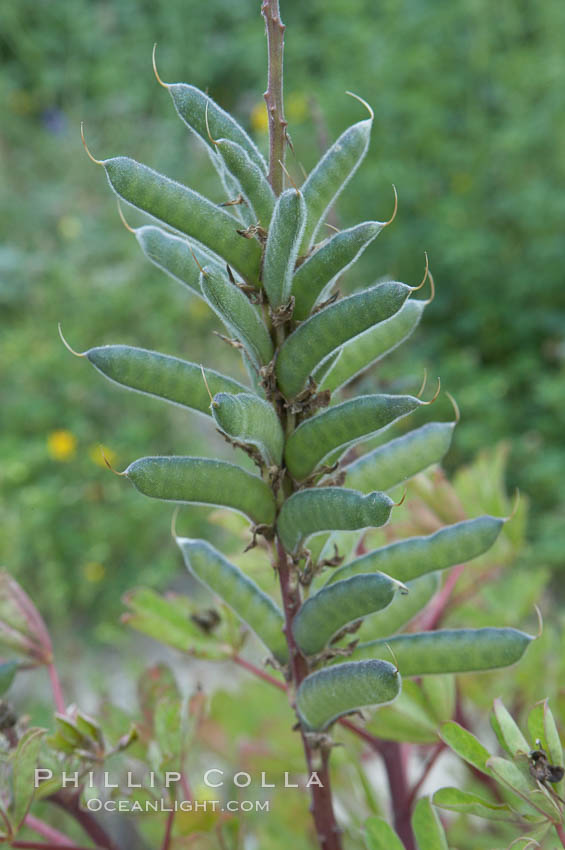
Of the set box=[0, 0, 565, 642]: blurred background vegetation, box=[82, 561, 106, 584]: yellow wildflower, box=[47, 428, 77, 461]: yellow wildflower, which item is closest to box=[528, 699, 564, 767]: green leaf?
box=[0, 0, 565, 642]: blurred background vegetation

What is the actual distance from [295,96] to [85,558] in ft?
7.13

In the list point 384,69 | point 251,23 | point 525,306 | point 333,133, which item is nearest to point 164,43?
point 251,23

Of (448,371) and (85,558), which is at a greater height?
(448,371)

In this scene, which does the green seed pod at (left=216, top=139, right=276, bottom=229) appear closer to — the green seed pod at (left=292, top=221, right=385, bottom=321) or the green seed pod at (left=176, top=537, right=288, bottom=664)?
the green seed pod at (left=292, top=221, right=385, bottom=321)

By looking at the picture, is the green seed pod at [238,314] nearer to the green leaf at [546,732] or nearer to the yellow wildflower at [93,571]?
the green leaf at [546,732]

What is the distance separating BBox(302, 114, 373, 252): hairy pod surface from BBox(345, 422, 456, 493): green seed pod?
0.17m

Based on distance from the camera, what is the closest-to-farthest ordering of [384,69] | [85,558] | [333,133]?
[85,558], [384,69], [333,133]

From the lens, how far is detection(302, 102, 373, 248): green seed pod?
1.74 feet

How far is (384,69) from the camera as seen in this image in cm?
268

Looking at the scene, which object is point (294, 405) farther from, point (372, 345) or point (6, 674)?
point (6, 674)

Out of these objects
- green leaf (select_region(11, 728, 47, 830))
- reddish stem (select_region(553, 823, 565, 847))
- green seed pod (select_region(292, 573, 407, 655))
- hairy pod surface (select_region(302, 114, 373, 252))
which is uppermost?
hairy pod surface (select_region(302, 114, 373, 252))

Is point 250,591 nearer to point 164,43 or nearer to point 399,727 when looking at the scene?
point 399,727

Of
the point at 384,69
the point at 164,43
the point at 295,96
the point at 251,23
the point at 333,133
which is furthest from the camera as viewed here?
the point at 164,43

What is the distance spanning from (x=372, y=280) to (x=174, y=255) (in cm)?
243
